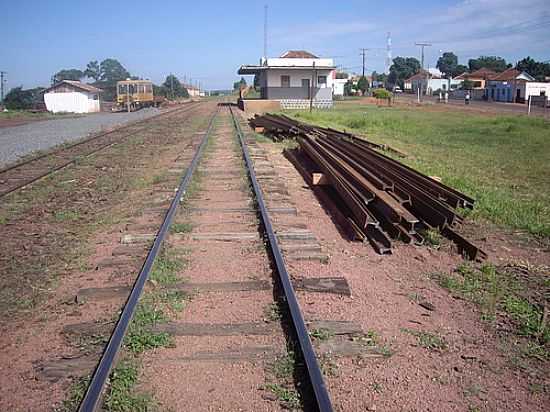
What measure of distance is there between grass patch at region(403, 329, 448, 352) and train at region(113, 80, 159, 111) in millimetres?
52861

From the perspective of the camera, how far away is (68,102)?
55.8m

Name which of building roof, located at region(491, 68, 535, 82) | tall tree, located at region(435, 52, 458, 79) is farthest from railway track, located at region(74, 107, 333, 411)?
tall tree, located at region(435, 52, 458, 79)

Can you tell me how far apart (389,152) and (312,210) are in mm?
8301

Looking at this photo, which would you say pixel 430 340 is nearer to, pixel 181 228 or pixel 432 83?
pixel 181 228

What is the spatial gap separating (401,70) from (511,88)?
8773 centimetres

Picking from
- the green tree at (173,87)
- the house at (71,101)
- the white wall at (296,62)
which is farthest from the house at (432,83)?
the house at (71,101)

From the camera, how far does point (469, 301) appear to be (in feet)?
17.7

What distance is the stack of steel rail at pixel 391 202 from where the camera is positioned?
7207 millimetres

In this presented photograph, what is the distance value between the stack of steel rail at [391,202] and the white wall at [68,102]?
4952 centimetres

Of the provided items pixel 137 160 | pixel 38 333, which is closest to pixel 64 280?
pixel 38 333

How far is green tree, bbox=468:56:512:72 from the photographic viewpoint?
15025cm

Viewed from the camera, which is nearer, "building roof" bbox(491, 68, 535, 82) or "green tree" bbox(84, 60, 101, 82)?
"building roof" bbox(491, 68, 535, 82)

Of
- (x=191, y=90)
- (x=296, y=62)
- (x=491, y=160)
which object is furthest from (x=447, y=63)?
(x=491, y=160)

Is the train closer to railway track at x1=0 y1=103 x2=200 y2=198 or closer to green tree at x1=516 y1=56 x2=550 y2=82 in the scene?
railway track at x1=0 y1=103 x2=200 y2=198
